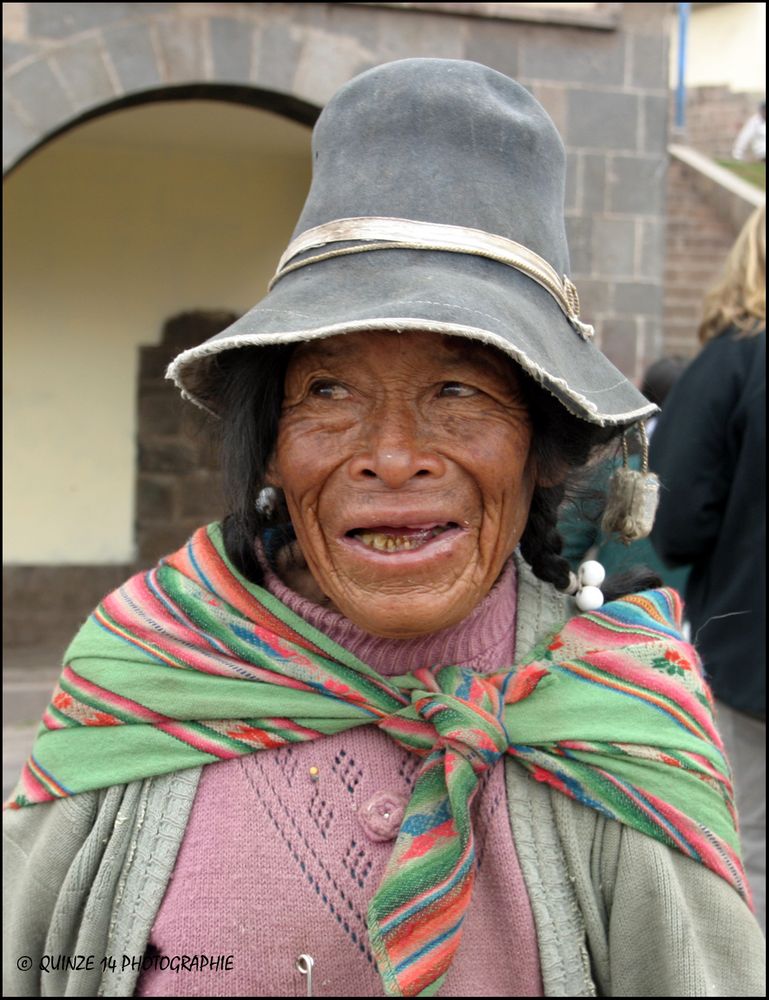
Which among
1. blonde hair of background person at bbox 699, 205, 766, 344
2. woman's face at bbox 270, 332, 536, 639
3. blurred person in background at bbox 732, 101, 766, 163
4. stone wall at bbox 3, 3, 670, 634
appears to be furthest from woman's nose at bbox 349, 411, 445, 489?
blurred person in background at bbox 732, 101, 766, 163

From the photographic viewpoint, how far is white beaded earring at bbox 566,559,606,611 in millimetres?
1829

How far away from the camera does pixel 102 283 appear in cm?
816

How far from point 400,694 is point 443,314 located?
0.59 m

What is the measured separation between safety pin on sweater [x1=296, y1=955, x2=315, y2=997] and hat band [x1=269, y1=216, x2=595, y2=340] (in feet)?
3.21

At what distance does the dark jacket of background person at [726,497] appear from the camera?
3457 mm

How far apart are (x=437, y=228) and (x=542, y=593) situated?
0.65 metres

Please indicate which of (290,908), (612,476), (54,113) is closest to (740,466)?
(612,476)

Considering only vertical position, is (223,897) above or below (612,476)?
below

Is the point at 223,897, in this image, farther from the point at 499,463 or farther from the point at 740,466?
the point at 740,466

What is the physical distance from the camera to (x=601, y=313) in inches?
250

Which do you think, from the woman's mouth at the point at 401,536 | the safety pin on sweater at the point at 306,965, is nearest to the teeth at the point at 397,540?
the woman's mouth at the point at 401,536

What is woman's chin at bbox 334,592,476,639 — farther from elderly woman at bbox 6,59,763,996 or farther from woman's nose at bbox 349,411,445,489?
woman's nose at bbox 349,411,445,489

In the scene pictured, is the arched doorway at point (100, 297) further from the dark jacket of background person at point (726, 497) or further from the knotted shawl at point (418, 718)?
the knotted shawl at point (418, 718)

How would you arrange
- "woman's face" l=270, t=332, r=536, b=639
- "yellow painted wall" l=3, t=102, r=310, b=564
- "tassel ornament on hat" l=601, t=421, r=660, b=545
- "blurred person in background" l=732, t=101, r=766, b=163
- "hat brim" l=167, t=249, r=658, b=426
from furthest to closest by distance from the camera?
"blurred person in background" l=732, t=101, r=766, b=163, "yellow painted wall" l=3, t=102, r=310, b=564, "tassel ornament on hat" l=601, t=421, r=660, b=545, "woman's face" l=270, t=332, r=536, b=639, "hat brim" l=167, t=249, r=658, b=426
